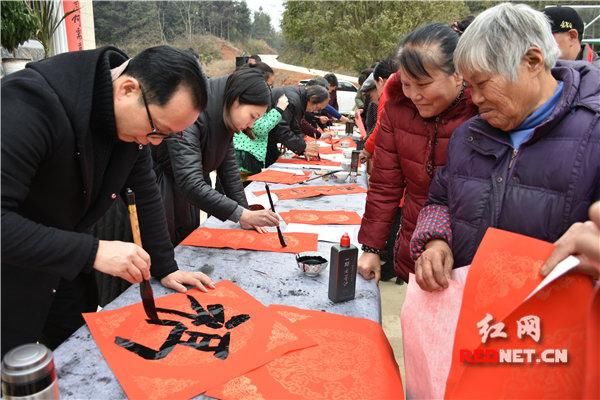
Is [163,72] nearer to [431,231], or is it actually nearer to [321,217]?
[431,231]

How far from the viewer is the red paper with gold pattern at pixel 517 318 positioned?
2.36ft

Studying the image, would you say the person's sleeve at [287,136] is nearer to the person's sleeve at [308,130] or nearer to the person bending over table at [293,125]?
the person bending over table at [293,125]

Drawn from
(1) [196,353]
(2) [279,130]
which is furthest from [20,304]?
(2) [279,130]

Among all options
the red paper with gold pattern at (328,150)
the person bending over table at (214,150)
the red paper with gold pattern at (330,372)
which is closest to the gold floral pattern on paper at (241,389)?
the red paper with gold pattern at (330,372)

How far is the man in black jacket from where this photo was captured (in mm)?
934

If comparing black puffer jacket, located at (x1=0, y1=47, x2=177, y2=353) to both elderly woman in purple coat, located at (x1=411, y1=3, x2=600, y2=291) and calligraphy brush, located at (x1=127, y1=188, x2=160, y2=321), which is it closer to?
calligraphy brush, located at (x1=127, y1=188, x2=160, y2=321)

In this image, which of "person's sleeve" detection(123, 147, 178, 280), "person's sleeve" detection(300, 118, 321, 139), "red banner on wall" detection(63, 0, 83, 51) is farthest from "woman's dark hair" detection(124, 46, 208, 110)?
"red banner on wall" detection(63, 0, 83, 51)

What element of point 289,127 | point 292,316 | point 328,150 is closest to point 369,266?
point 292,316

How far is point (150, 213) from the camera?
141 cm

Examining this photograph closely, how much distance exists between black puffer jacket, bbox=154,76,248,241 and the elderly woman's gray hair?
1182mm

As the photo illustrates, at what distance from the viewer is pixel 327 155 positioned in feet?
13.9

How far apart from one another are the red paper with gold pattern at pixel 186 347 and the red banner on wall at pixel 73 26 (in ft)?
17.2

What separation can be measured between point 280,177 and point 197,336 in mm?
2007

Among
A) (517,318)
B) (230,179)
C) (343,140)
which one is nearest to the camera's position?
(517,318)
